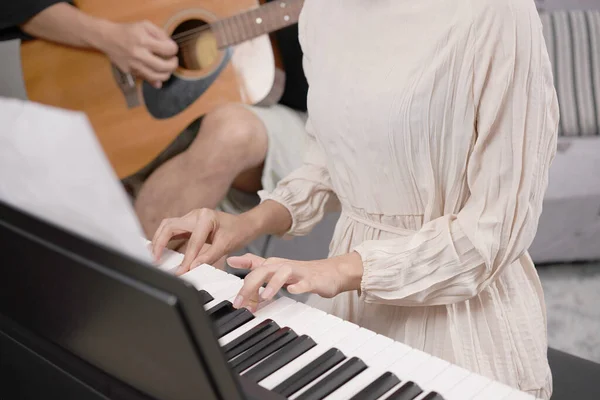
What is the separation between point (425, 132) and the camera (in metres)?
0.80

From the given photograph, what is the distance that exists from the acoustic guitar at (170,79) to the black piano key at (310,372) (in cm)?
108

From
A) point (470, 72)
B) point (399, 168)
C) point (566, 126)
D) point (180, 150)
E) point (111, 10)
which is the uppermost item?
point (111, 10)

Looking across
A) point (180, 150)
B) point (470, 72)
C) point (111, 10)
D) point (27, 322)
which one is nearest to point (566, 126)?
point (180, 150)

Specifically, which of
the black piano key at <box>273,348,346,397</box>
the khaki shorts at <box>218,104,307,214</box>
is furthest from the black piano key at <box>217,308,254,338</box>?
the khaki shorts at <box>218,104,307,214</box>

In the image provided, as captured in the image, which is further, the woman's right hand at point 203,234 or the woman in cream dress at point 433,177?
the woman's right hand at point 203,234

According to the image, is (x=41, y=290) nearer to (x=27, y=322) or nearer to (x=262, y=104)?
(x=27, y=322)

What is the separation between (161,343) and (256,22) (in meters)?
1.29

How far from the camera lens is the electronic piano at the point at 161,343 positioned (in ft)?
1.43

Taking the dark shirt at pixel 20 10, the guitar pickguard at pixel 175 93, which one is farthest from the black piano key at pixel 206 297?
the dark shirt at pixel 20 10

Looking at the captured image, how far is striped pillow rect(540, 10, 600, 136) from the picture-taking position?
92.0 inches

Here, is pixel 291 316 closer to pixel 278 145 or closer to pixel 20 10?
pixel 278 145

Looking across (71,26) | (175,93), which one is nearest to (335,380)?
(175,93)

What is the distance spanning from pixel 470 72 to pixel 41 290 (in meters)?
0.52

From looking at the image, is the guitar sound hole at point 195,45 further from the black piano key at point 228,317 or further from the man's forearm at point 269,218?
the black piano key at point 228,317
